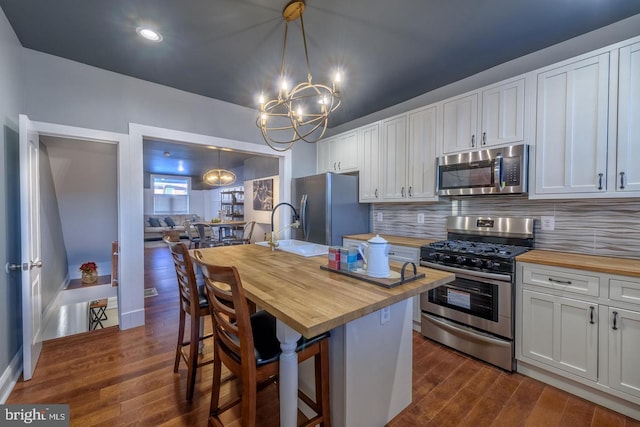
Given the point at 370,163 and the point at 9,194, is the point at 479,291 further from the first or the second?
the point at 9,194

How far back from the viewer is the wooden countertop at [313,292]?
92 cm

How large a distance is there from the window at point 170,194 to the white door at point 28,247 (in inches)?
373

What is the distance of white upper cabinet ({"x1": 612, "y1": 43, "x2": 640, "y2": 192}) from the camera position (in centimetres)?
173

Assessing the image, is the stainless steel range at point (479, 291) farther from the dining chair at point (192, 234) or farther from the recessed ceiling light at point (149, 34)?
the dining chair at point (192, 234)

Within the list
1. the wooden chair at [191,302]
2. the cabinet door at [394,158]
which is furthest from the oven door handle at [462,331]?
the wooden chair at [191,302]

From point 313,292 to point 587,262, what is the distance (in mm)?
1959

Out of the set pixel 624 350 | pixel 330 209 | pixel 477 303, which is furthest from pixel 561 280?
pixel 330 209

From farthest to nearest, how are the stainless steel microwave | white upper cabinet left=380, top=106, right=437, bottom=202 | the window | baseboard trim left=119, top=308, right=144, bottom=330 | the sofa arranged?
1. the window
2. the sofa
3. white upper cabinet left=380, top=106, right=437, bottom=202
4. baseboard trim left=119, top=308, right=144, bottom=330
5. the stainless steel microwave

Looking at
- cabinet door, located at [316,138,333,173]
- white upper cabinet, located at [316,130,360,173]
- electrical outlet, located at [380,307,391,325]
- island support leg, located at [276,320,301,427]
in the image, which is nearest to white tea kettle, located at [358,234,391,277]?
electrical outlet, located at [380,307,391,325]

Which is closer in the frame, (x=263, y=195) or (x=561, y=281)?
(x=561, y=281)

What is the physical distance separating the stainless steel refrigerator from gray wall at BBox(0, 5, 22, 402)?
2.71m

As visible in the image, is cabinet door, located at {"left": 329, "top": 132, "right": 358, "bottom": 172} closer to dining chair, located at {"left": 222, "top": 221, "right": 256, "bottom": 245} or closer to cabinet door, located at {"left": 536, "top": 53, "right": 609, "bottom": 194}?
cabinet door, located at {"left": 536, "top": 53, "right": 609, "bottom": 194}

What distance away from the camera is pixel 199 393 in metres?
1.81

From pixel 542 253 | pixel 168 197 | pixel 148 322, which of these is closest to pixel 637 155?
pixel 542 253
